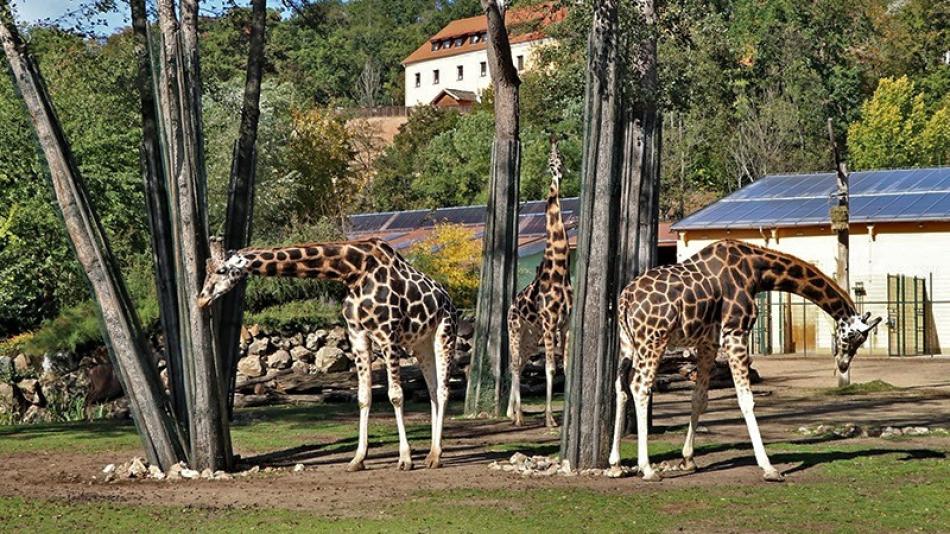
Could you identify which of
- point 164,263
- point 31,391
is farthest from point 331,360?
Result: point 164,263

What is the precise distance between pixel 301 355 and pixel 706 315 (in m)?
22.9

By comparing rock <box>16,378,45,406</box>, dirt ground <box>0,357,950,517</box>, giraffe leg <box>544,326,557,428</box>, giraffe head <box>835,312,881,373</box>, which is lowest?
rock <box>16,378,45,406</box>

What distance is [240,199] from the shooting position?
17438 mm

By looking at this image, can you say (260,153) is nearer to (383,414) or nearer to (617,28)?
(383,414)

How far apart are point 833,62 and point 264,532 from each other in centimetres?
6944

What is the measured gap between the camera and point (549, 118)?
61156 millimetres

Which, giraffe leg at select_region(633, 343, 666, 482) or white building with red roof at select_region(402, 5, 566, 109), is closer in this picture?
giraffe leg at select_region(633, 343, 666, 482)

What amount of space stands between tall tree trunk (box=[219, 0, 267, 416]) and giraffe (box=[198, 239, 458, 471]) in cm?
96

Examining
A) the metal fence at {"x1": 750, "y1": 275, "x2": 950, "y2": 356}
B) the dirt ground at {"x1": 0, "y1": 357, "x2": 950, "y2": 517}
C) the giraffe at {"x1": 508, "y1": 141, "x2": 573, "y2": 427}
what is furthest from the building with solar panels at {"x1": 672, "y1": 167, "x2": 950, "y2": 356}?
the giraffe at {"x1": 508, "y1": 141, "x2": 573, "y2": 427}

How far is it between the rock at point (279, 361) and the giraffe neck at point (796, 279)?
22626mm

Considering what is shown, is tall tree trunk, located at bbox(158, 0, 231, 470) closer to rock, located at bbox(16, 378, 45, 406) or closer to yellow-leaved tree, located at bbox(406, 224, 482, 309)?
rock, located at bbox(16, 378, 45, 406)

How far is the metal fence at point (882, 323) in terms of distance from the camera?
3650 cm

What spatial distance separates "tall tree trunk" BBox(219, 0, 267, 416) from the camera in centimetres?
1653

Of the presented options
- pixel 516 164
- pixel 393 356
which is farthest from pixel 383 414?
pixel 393 356
